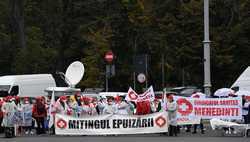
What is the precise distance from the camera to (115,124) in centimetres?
2970

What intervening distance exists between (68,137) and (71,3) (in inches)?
1284

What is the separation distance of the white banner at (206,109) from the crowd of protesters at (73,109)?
39 centimetres

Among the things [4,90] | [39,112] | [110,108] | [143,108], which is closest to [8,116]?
[39,112]

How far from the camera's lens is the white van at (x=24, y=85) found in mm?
39094

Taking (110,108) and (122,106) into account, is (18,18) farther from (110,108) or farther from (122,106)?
(110,108)

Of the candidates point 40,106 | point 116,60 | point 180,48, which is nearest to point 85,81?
point 116,60

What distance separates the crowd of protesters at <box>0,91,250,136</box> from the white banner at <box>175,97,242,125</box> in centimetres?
39

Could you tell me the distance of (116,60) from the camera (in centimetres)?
6003

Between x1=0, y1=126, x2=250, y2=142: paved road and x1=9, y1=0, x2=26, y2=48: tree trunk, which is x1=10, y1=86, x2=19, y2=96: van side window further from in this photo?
x1=9, y1=0, x2=26, y2=48: tree trunk

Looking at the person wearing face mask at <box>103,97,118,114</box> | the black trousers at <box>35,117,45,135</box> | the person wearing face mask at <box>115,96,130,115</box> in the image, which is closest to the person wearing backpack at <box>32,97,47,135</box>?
the black trousers at <box>35,117,45,135</box>

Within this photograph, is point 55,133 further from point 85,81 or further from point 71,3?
point 71,3

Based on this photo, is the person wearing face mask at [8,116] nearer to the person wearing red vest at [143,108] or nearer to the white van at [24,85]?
the person wearing red vest at [143,108]

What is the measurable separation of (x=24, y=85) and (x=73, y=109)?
919 centimetres
